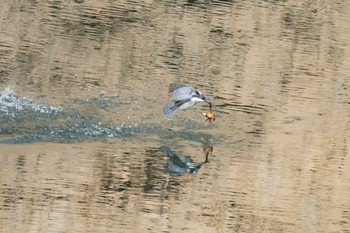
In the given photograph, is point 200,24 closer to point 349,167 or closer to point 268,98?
point 268,98

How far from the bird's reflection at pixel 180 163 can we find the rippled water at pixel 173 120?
1 cm

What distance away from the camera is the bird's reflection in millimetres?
9094

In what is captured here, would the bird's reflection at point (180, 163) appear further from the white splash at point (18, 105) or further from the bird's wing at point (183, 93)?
the white splash at point (18, 105)

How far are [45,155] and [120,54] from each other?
2581 mm

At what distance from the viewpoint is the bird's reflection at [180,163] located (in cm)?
909

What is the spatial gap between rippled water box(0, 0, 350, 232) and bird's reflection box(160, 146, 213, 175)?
0.01 meters

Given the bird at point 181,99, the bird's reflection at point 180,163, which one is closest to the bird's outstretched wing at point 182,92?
the bird at point 181,99

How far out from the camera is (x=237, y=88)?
10820 millimetres

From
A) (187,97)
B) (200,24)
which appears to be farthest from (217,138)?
(200,24)

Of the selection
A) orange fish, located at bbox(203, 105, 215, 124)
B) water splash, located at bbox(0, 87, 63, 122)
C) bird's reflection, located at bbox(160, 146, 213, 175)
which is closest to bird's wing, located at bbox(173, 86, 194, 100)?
orange fish, located at bbox(203, 105, 215, 124)

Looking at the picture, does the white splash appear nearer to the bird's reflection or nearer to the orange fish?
the bird's reflection

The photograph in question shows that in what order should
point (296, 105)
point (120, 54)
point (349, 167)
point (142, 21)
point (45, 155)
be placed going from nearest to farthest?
point (45, 155) < point (349, 167) < point (296, 105) < point (120, 54) < point (142, 21)

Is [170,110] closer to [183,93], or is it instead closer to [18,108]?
[183,93]

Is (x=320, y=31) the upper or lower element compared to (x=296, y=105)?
upper
